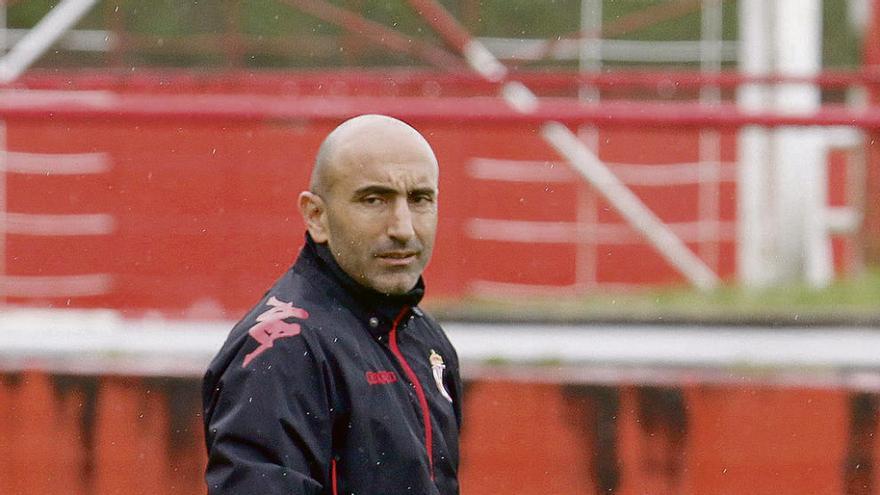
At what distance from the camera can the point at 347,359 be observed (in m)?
2.34

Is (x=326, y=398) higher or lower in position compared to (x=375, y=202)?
lower

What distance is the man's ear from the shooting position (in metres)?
2.45

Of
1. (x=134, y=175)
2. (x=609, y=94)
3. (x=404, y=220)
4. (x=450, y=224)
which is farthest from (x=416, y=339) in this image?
(x=609, y=94)

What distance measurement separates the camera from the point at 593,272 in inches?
533

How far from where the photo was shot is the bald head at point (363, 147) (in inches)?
95.4

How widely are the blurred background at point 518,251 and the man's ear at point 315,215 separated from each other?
1.03 meters

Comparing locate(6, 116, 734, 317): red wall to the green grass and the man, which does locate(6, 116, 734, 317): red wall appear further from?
the man

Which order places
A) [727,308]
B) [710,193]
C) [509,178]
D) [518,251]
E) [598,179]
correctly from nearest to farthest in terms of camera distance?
[727,308] < [598,179] < [509,178] < [518,251] < [710,193]

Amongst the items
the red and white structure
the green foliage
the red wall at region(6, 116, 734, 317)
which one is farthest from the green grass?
the green foliage

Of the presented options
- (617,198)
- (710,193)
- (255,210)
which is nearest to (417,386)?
(617,198)

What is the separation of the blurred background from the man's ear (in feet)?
3.37

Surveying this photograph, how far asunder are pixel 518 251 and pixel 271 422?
11375 millimetres

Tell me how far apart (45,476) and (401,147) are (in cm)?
152

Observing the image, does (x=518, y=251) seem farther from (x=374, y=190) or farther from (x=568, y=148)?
(x=374, y=190)
